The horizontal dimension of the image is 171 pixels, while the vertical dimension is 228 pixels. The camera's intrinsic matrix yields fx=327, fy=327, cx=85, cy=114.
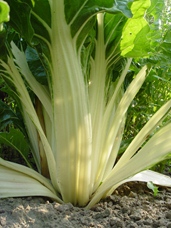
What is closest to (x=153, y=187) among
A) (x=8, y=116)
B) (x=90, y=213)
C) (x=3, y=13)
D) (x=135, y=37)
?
(x=90, y=213)

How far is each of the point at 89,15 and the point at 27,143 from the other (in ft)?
2.56

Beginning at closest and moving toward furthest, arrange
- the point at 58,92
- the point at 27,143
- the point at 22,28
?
the point at 22,28 → the point at 58,92 → the point at 27,143

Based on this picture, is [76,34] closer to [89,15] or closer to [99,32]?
[89,15]

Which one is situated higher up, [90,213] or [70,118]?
[70,118]

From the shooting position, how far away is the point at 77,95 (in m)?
Answer: 1.33

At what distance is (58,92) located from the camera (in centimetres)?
132

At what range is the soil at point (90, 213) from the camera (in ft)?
3.64

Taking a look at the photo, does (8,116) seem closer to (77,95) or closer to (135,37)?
(77,95)

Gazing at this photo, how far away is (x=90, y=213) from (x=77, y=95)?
18.3 inches

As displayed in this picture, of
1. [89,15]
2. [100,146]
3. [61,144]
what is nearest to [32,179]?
[61,144]

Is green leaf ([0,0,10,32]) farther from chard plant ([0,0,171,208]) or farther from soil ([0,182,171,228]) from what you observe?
soil ([0,182,171,228])

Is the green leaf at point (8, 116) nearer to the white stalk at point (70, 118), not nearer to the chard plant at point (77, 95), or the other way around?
the chard plant at point (77, 95)

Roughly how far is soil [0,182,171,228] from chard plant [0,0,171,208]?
0.06 m

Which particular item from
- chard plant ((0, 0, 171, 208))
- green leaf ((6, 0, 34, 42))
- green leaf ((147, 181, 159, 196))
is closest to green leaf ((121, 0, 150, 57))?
chard plant ((0, 0, 171, 208))
